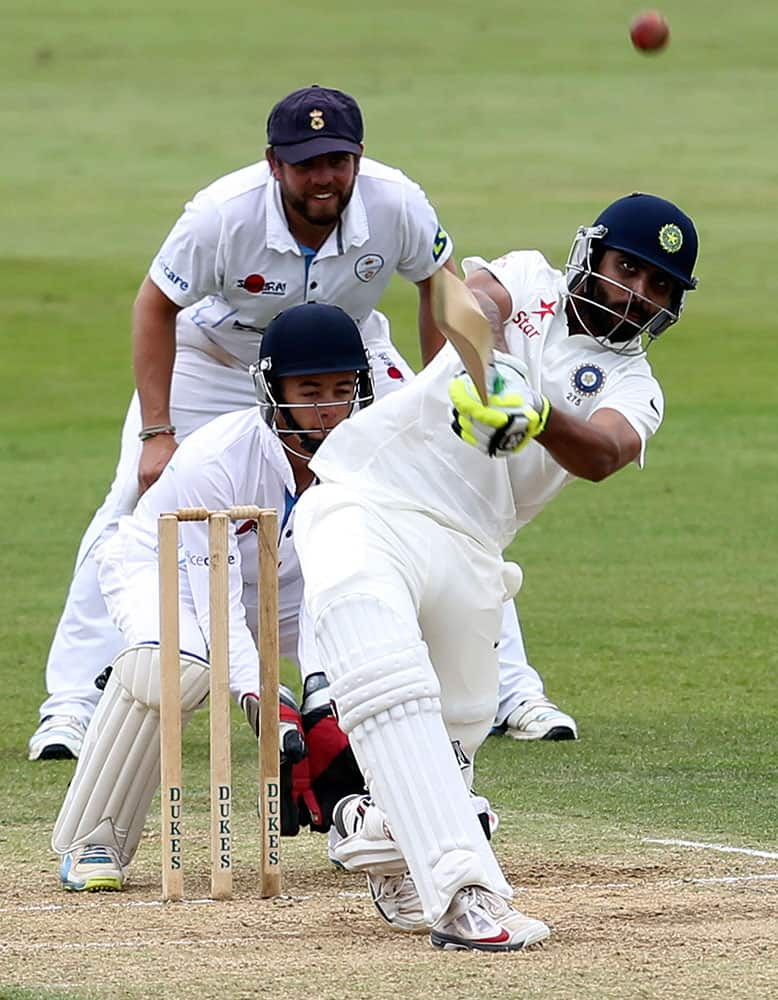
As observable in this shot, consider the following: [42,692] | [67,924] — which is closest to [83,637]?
[42,692]

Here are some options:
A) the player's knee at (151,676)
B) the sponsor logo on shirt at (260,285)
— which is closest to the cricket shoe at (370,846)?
the player's knee at (151,676)

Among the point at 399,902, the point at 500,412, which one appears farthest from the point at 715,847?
the point at 500,412

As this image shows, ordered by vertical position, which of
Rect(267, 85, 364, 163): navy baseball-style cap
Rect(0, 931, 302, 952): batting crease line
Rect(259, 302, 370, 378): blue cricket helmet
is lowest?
Rect(0, 931, 302, 952): batting crease line

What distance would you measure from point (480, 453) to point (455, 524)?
0.14 m

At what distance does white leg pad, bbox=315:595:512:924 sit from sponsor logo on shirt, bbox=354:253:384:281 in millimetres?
2137

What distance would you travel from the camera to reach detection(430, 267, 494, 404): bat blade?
395 cm

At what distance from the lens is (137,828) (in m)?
4.93

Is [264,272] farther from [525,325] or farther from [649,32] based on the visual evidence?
[649,32]

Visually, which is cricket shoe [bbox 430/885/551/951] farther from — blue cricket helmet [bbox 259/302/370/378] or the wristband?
the wristband

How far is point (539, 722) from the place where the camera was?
6.62 m

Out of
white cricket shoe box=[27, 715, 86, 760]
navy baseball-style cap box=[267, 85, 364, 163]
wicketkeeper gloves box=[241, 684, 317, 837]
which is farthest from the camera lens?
white cricket shoe box=[27, 715, 86, 760]

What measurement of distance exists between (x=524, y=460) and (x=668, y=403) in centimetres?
1149

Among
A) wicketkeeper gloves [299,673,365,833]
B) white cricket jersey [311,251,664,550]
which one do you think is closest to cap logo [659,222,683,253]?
A: white cricket jersey [311,251,664,550]

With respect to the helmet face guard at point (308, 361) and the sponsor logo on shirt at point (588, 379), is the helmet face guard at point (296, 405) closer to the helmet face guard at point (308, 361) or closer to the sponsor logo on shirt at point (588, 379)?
the helmet face guard at point (308, 361)
